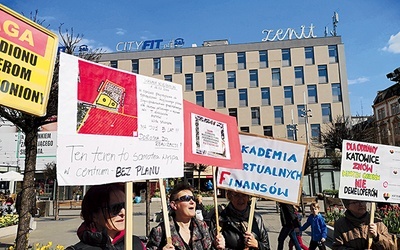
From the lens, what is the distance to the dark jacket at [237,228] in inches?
156

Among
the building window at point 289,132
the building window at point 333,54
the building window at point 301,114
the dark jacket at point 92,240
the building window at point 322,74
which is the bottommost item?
the dark jacket at point 92,240

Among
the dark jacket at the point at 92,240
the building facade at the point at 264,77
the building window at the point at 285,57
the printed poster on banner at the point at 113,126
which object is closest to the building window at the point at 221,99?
the building facade at the point at 264,77

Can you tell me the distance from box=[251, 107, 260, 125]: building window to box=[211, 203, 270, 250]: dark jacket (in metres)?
42.5

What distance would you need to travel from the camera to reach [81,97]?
250 centimetres

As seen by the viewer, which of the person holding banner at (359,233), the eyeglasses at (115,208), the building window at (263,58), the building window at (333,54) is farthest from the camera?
the building window at (263,58)

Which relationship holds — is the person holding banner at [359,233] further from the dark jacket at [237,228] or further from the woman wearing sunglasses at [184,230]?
the woman wearing sunglasses at [184,230]

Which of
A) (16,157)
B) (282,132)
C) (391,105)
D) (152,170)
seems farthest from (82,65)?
(391,105)

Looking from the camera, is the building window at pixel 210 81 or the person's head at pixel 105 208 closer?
the person's head at pixel 105 208

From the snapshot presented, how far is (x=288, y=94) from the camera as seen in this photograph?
4600cm

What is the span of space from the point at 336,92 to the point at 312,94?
3.00 metres

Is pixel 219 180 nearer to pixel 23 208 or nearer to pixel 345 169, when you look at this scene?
pixel 345 169

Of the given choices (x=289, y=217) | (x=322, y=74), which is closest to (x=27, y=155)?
(x=289, y=217)

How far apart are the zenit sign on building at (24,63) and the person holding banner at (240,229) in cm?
251

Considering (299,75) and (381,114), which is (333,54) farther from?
(381,114)
